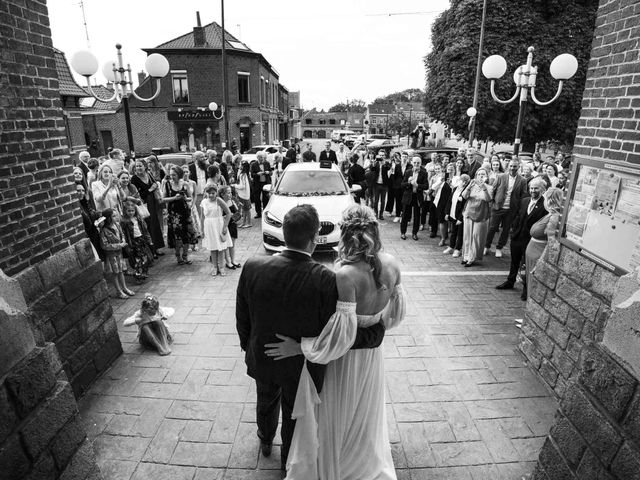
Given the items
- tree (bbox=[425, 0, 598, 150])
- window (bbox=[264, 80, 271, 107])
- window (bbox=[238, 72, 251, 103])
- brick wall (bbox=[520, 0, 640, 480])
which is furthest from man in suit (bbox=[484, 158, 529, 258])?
window (bbox=[264, 80, 271, 107])

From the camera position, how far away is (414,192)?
9102 millimetres

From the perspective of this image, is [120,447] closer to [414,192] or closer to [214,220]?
[214,220]

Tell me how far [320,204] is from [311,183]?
39.9 inches

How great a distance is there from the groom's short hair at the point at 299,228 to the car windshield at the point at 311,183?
599cm

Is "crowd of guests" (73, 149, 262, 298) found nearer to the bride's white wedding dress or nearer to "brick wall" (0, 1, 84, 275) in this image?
"brick wall" (0, 1, 84, 275)

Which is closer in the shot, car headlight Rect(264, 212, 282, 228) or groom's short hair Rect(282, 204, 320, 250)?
groom's short hair Rect(282, 204, 320, 250)

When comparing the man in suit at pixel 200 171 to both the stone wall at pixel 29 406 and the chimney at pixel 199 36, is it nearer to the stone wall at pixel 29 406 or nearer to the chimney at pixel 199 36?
the stone wall at pixel 29 406

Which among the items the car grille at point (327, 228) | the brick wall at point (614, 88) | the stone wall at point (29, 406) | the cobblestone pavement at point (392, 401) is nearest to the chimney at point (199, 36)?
the car grille at point (327, 228)

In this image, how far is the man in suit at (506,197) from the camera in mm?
7613

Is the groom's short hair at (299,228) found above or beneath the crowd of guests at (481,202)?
above

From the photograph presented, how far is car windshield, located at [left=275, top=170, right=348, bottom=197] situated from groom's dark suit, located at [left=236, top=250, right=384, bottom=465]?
19.5 ft

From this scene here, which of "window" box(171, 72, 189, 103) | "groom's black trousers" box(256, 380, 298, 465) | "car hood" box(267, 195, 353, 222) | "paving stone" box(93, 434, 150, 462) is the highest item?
"window" box(171, 72, 189, 103)

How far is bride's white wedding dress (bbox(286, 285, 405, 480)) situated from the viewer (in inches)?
98.9

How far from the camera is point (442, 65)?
20344mm
